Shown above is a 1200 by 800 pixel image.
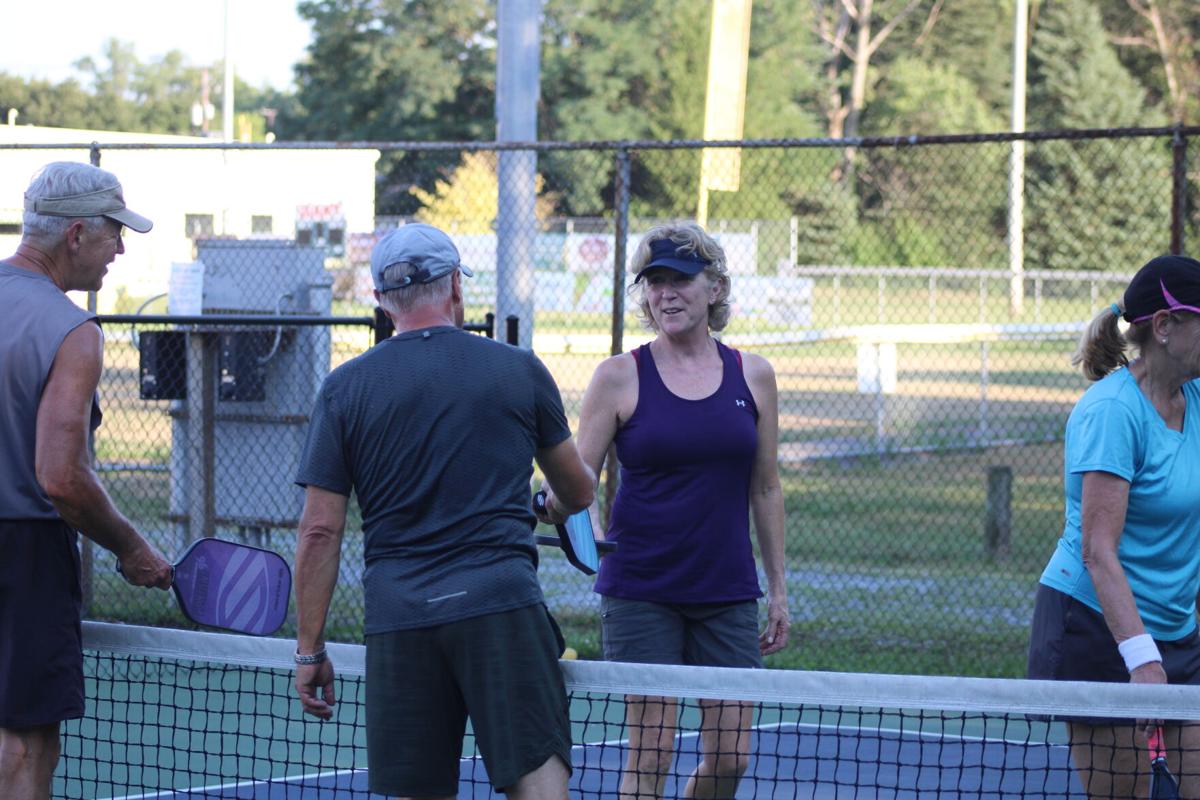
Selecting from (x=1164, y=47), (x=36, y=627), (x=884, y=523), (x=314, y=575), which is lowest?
(x=884, y=523)

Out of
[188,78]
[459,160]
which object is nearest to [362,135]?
[459,160]

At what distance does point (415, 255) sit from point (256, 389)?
5.86 m

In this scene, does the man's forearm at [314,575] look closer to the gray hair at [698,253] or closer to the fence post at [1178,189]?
the gray hair at [698,253]

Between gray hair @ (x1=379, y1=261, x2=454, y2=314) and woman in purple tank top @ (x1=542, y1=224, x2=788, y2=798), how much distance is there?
1.00m

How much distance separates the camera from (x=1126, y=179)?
36250 mm

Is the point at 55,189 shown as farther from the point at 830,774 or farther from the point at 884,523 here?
the point at 884,523

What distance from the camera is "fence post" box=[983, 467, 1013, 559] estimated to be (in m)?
10.2

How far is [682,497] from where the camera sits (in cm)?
419

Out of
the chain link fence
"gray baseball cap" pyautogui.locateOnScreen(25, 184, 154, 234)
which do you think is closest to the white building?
the chain link fence

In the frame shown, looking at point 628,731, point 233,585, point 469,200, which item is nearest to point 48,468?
point 233,585

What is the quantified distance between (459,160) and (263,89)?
6138cm

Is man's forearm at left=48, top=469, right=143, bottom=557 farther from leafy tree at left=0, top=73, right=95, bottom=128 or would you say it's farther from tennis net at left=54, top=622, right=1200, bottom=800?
leafy tree at left=0, top=73, right=95, bottom=128

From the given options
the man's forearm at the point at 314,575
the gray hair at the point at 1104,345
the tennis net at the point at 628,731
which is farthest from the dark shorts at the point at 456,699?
the gray hair at the point at 1104,345

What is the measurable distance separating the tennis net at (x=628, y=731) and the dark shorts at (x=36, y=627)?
12.6 inches
